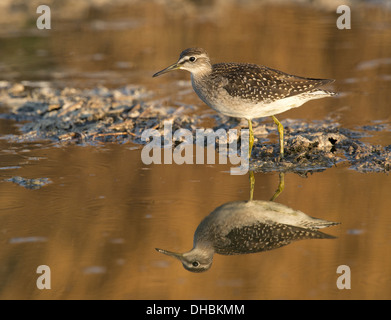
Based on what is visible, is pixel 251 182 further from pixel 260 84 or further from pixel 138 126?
pixel 138 126

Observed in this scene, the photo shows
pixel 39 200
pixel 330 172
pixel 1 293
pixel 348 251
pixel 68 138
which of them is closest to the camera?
pixel 1 293

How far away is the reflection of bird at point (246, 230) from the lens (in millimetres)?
6254

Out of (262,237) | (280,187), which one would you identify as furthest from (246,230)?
(280,187)

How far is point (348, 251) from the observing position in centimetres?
611

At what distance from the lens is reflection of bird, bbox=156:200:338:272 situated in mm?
6254

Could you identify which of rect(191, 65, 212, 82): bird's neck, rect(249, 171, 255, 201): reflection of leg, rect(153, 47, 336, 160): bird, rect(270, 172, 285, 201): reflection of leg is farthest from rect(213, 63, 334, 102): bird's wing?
rect(270, 172, 285, 201): reflection of leg

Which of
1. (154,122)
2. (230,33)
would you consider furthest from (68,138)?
(230,33)

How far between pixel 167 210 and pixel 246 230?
1.03m

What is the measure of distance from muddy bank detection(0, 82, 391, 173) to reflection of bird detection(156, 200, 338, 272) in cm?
151

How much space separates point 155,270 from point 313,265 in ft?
4.88

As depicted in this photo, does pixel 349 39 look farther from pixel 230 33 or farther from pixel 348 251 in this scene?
pixel 348 251

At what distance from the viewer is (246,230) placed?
265 inches

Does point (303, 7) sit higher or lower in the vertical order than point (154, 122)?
higher

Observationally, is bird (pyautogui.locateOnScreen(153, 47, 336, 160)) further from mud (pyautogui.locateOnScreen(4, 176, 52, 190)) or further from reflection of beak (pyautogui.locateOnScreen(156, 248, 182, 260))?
reflection of beak (pyautogui.locateOnScreen(156, 248, 182, 260))
